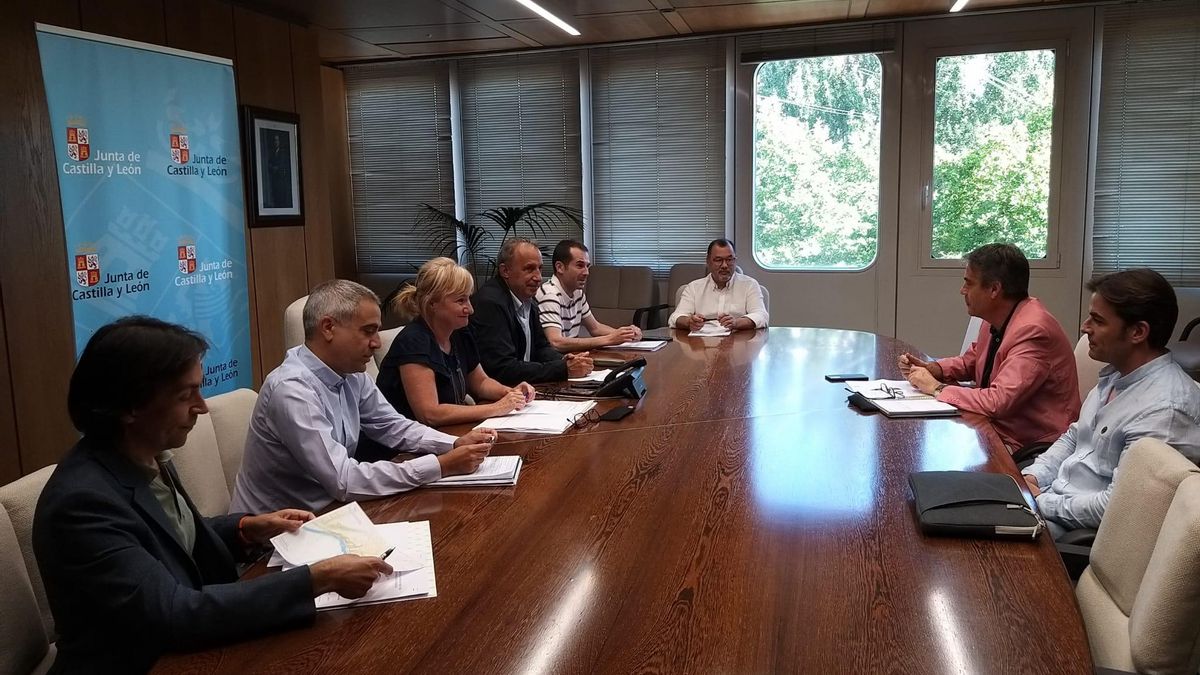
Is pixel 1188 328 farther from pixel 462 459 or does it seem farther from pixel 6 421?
pixel 6 421

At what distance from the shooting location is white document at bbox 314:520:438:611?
4.93 ft

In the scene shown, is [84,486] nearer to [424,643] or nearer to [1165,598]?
[424,643]

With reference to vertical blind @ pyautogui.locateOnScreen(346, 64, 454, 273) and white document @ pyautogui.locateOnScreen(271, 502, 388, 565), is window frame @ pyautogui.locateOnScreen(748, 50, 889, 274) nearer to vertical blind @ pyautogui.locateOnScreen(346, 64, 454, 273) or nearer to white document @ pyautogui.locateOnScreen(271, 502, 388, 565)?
vertical blind @ pyautogui.locateOnScreen(346, 64, 454, 273)

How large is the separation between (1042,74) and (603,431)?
5.12 meters

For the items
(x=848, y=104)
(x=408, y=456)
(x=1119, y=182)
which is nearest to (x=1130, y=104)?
(x=1119, y=182)

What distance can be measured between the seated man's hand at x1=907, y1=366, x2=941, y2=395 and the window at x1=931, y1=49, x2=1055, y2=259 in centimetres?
368

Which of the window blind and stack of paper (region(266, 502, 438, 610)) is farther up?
the window blind

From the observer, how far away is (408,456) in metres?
2.48

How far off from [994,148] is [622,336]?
3.55 meters

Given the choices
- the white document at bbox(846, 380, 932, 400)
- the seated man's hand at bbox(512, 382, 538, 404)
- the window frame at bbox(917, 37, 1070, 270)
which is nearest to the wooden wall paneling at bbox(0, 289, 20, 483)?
the seated man's hand at bbox(512, 382, 538, 404)

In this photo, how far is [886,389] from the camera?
3.12 metres

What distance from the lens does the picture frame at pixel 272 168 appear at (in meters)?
5.29

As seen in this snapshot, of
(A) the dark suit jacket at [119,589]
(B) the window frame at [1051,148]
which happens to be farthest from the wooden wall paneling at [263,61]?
(B) the window frame at [1051,148]

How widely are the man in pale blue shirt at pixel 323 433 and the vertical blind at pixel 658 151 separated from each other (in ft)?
16.3
